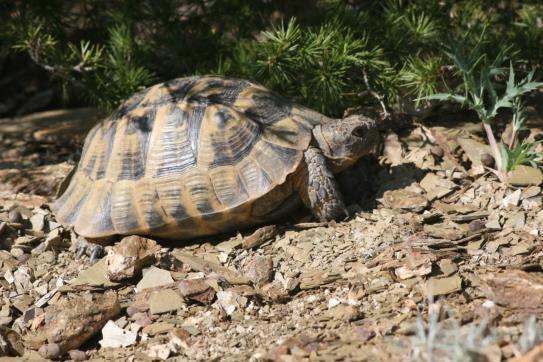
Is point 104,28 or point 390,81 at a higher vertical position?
point 104,28

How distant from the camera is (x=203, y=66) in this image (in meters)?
5.57

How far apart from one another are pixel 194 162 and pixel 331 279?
1137 millimetres

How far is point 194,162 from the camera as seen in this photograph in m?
4.48

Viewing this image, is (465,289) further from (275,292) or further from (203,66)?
(203,66)

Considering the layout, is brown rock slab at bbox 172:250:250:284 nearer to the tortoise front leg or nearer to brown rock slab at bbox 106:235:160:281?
brown rock slab at bbox 106:235:160:281

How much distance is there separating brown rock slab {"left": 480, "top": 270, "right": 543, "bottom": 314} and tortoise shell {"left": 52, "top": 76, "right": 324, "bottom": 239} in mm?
1396

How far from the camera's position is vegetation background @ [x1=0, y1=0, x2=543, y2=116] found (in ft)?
16.1

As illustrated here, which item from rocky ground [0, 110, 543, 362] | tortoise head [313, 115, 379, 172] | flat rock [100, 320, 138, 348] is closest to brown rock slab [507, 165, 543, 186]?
rocky ground [0, 110, 543, 362]

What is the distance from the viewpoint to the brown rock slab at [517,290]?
3371 mm

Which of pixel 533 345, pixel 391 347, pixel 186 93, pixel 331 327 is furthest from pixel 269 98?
pixel 533 345

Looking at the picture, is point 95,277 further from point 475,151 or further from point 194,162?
point 475,151

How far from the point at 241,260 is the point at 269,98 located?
1063 millimetres

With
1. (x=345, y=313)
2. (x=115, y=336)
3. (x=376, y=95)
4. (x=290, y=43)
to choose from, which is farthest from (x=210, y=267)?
(x=376, y=95)

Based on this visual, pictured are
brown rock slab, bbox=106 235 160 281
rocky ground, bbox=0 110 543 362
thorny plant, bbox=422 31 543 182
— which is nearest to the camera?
rocky ground, bbox=0 110 543 362
